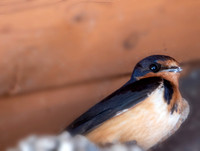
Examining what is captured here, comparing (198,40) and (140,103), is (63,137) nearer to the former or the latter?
(140,103)

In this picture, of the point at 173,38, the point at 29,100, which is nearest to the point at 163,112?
the point at 173,38

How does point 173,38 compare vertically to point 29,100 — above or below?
above

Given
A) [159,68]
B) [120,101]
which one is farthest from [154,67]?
[120,101]

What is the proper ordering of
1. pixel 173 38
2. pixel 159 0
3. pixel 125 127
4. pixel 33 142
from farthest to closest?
pixel 173 38 → pixel 159 0 → pixel 125 127 → pixel 33 142

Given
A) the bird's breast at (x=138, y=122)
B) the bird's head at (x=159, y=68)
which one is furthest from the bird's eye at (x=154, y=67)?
the bird's breast at (x=138, y=122)

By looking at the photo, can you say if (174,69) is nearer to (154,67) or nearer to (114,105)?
(154,67)

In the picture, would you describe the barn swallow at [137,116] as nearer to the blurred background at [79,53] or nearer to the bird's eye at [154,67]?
the bird's eye at [154,67]
